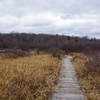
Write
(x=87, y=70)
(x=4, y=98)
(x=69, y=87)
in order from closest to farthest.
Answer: (x=4, y=98)
(x=69, y=87)
(x=87, y=70)

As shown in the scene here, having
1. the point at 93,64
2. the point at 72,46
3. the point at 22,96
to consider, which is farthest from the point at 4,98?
the point at 72,46

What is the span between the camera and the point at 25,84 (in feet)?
10.9

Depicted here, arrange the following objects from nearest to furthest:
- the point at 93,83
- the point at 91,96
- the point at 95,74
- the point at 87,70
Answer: the point at 91,96, the point at 93,83, the point at 95,74, the point at 87,70

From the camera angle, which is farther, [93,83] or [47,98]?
[93,83]

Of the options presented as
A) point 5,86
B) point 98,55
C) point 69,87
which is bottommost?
point 69,87

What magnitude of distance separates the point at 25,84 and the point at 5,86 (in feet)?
1.84

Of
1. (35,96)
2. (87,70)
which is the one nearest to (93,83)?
(87,70)

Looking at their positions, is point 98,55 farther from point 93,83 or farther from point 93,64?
point 93,83

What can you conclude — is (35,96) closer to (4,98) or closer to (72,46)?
(4,98)

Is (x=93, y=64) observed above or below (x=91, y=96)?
above

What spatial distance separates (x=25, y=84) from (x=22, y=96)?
0.55m

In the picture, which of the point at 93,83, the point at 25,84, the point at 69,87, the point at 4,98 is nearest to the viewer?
the point at 4,98

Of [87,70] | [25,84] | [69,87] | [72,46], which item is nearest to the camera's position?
[25,84]

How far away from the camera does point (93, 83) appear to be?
394cm
